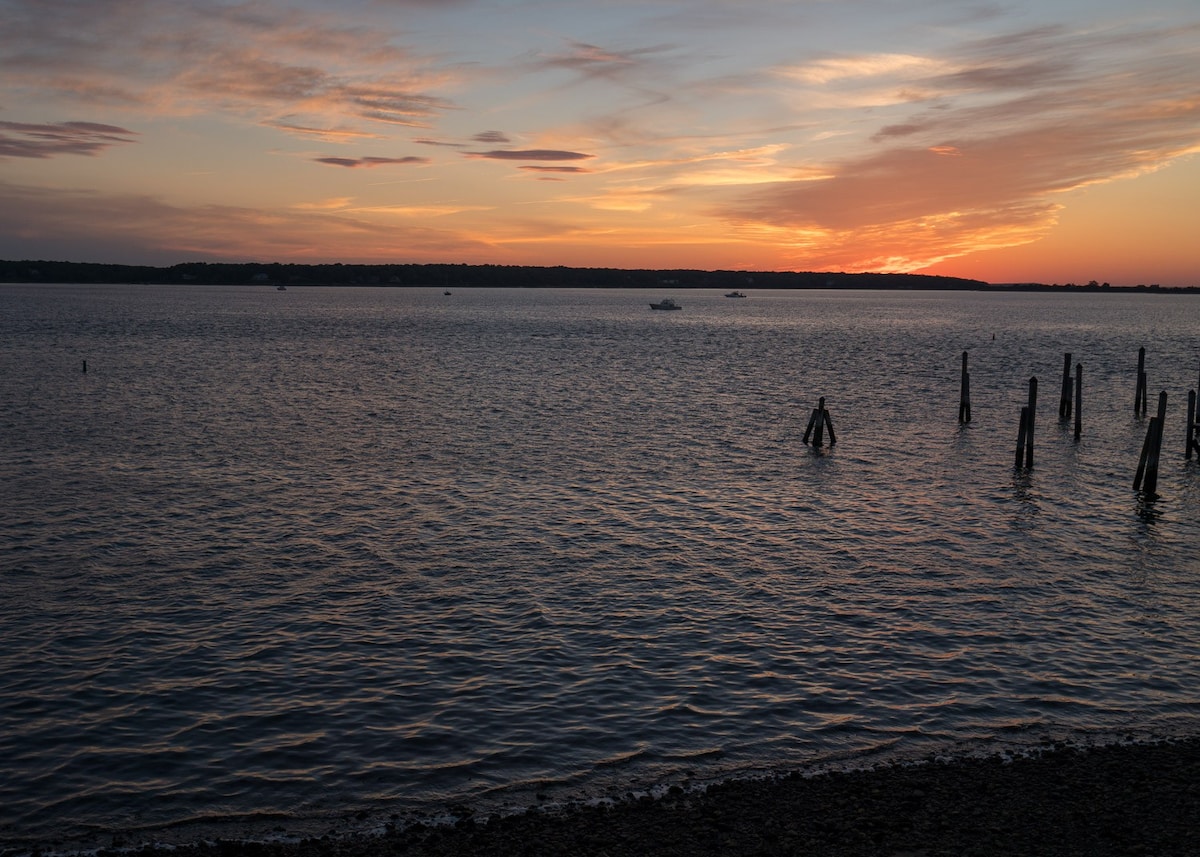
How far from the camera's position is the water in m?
13.4

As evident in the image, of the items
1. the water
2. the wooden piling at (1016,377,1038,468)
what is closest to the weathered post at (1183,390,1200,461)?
the water

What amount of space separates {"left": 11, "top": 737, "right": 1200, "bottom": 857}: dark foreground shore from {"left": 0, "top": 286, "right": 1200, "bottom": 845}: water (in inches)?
32.8

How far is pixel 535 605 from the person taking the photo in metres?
20.1

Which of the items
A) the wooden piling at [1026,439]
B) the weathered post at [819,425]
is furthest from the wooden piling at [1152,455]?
the weathered post at [819,425]

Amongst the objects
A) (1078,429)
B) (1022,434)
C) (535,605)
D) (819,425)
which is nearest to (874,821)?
(535,605)

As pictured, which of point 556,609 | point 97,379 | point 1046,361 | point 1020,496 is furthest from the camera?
point 1046,361

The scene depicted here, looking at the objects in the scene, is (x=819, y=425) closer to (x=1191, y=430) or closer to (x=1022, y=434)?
(x=1022, y=434)

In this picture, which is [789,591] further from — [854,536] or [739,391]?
[739,391]

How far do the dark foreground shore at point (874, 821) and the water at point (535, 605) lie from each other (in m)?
0.83

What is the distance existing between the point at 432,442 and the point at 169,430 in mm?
12184

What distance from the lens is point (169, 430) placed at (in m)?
43.0

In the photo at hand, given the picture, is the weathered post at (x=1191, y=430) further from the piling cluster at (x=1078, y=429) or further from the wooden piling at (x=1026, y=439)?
the wooden piling at (x=1026, y=439)

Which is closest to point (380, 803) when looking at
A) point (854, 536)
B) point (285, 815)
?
point (285, 815)

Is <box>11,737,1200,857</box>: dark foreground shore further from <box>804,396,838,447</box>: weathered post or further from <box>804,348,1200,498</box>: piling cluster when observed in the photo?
<box>804,396,838,447</box>: weathered post
